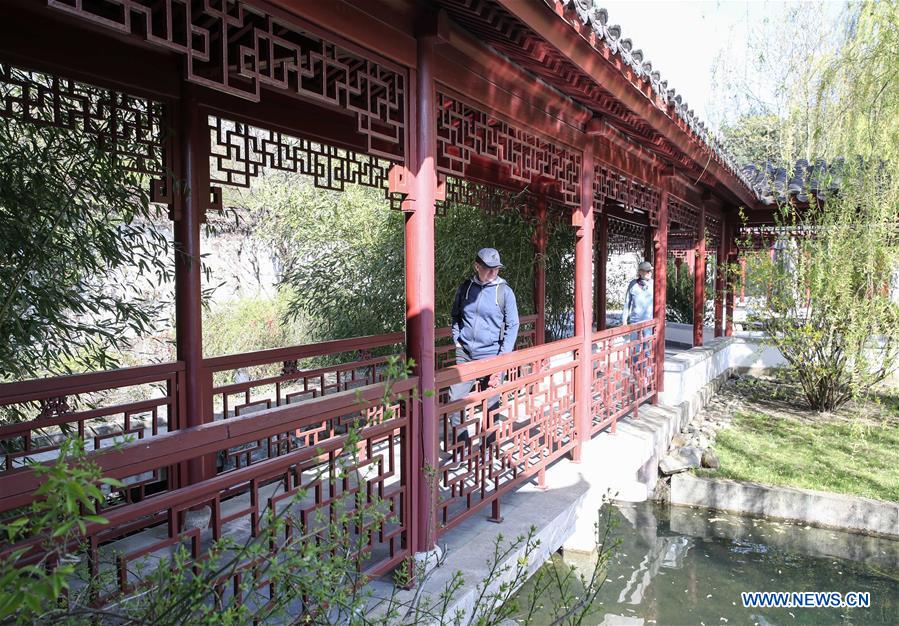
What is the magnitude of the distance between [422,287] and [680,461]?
13.1 ft

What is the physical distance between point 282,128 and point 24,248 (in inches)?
60.1

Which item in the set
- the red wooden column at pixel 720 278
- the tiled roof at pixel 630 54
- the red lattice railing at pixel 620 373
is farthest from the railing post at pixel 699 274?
the tiled roof at pixel 630 54

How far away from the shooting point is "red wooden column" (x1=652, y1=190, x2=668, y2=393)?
6328mm

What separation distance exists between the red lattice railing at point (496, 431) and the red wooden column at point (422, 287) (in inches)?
4.9

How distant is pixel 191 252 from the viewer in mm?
3295

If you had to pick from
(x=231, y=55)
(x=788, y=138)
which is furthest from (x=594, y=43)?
(x=788, y=138)

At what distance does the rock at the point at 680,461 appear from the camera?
5.76m

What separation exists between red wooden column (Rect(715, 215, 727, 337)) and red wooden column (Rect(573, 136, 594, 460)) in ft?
19.4

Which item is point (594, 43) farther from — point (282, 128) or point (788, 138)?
point (788, 138)

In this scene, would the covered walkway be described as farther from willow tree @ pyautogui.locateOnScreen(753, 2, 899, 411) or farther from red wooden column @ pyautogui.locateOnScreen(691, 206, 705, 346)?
red wooden column @ pyautogui.locateOnScreen(691, 206, 705, 346)

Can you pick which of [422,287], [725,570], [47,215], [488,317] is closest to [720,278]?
[725,570]

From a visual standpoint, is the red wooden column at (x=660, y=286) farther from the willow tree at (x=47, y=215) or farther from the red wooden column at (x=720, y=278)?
the willow tree at (x=47, y=215)

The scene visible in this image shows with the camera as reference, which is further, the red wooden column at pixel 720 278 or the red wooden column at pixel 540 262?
the red wooden column at pixel 720 278

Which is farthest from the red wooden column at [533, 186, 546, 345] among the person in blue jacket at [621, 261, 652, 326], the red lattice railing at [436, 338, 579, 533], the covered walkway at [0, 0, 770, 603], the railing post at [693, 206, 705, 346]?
the railing post at [693, 206, 705, 346]
